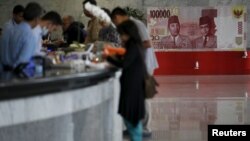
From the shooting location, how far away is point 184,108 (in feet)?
33.4

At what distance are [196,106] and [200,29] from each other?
5740mm

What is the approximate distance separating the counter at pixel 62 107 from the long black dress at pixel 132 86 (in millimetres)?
140

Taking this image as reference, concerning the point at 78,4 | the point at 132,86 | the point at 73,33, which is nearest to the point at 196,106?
the point at 73,33

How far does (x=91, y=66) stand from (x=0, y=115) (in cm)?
162

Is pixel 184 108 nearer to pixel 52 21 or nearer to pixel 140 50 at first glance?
pixel 52 21

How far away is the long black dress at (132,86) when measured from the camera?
557 cm

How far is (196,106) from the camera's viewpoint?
10.4m

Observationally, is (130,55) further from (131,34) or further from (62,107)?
(62,107)

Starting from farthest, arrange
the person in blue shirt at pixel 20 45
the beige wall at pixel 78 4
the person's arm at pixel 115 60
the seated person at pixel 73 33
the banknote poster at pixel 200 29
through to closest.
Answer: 1. the beige wall at pixel 78 4
2. the banknote poster at pixel 200 29
3. the seated person at pixel 73 33
4. the person's arm at pixel 115 60
5. the person in blue shirt at pixel 20 45

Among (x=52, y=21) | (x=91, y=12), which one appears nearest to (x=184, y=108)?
(x=91, y=12)

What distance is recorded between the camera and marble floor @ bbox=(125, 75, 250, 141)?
8.14 metres

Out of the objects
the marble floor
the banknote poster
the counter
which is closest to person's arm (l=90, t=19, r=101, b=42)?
the marble floor

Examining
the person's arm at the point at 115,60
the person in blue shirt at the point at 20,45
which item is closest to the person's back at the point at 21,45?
the person in blue shirt at the point at 20,45

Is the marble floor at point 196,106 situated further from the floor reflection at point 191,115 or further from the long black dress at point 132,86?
the long black dress at point 132,86
